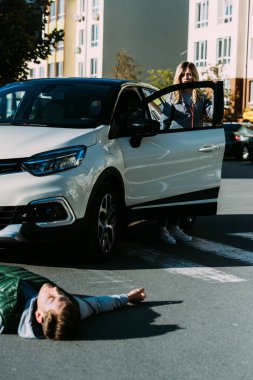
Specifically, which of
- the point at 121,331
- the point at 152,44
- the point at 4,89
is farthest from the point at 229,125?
the point at 152,44

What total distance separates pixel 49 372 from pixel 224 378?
0.96 meters

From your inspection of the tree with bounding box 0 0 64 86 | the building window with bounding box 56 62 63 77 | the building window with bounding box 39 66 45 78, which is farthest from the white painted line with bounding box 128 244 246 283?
the building window with bounding box 39 66 45 78

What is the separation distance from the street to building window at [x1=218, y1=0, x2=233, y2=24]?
5496 centimetres

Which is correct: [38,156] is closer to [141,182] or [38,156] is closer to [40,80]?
[141,182]

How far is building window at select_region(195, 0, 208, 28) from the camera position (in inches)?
2655

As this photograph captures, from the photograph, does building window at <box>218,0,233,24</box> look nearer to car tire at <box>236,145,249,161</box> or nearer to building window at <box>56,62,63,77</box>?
building window at <box>56,62,63,77</box>

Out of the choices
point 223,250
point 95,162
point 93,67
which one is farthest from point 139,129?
point 93,67

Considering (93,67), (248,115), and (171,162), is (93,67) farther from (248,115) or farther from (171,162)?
(171,162)

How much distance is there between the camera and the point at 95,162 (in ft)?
26.6

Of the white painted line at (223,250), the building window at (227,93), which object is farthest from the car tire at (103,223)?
the building window at (227,93)

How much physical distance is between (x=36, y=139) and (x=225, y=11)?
5829cm

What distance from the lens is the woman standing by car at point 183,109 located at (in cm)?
988

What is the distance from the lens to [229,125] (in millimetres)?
37188

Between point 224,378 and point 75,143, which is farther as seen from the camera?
point 75,143
